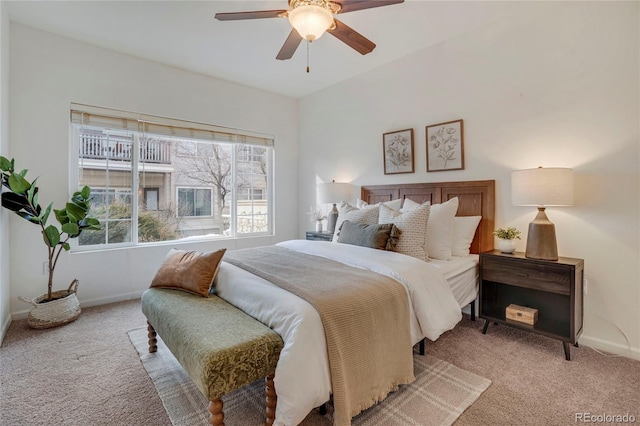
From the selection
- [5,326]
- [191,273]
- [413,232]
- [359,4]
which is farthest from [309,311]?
[5,326]

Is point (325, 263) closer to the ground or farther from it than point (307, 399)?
farther from it

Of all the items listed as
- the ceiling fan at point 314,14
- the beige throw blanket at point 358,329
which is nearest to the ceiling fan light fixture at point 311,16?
the ceiling fan at point 314,14

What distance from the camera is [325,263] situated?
2.25 metres

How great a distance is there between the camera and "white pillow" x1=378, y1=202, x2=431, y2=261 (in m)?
2.46

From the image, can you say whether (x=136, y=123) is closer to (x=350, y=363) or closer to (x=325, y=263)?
(x=325, y=263)

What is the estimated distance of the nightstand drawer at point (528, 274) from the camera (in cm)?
215

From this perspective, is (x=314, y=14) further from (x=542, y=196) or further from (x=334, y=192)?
(x=334, y=192)

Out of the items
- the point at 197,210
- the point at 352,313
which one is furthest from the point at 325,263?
the point at 197,210

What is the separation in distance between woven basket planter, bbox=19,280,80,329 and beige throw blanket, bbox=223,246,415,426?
208cm

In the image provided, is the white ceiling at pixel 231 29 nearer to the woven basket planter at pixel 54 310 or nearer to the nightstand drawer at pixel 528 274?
the nightstand drawer at pixel 528 274

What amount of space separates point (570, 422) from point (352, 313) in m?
1.27

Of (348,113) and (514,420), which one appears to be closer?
(514,420)

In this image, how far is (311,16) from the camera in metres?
1.73

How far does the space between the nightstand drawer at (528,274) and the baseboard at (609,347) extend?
1.92 feet
